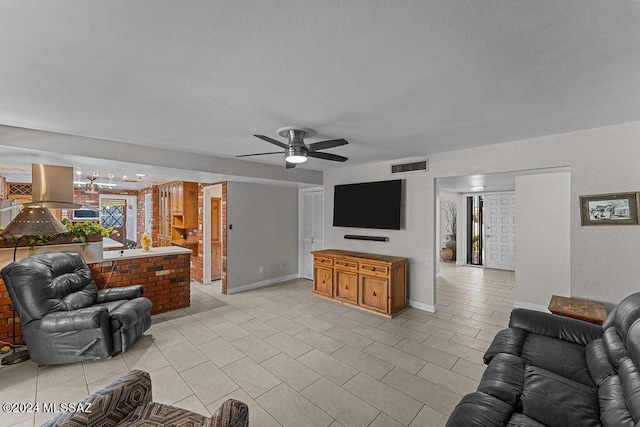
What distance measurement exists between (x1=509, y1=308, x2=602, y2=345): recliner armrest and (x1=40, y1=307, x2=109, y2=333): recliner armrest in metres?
4.06

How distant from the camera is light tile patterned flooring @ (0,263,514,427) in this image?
7.13ft

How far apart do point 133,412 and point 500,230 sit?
8319mm

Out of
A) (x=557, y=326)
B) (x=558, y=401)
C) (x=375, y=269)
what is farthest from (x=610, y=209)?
(x=375, y=269)

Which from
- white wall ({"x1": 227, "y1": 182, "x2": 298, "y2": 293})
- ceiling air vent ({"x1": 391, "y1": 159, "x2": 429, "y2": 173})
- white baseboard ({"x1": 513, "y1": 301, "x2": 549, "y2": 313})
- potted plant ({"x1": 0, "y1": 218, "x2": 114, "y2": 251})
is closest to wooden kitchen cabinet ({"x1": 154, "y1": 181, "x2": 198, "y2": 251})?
white wall ({"x1": 227, "y1": 182, "x2": 298, "y2": 293})

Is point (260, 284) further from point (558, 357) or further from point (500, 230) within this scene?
point (500, 230)

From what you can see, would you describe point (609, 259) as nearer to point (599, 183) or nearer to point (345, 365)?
point (599, 183)

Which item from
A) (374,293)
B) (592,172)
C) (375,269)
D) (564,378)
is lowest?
(374,293)

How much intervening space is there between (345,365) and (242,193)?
3.80m

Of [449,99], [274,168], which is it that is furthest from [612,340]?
[274,168]

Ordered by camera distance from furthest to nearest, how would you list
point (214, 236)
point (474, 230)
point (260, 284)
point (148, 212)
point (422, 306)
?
point (148, 212)
point (474, 230)
point (214, 236)
point (260, 284)
point (422, 306)

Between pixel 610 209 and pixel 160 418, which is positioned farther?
pixel 610 209

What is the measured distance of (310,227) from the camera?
6.31 m

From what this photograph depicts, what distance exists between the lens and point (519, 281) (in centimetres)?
458

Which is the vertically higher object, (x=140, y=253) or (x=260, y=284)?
(x=140, y=253)
